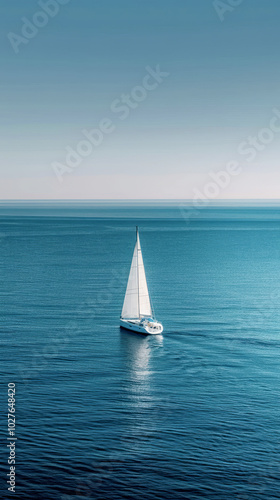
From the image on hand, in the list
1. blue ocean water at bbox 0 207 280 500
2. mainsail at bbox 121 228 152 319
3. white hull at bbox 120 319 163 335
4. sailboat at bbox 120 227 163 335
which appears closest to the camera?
blue ocean water at bbox 0 207 280 500

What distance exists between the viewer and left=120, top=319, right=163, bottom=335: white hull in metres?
86.7

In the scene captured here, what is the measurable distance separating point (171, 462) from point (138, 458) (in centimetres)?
288

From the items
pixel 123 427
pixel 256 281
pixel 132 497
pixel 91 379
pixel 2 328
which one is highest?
pixel 256 281

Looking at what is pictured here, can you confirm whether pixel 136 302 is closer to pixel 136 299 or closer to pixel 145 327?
pixel 136 299

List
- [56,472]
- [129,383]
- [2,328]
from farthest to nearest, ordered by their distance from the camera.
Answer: [2,328] < [129,383] < [56,472]

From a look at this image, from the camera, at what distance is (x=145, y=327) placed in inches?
3433

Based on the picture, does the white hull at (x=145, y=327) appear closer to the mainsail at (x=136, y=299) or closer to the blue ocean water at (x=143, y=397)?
the blue ocean water at (x=143, y=397)

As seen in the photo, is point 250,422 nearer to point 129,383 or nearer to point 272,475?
point 272,475

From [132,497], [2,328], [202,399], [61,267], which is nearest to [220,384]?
[202,399]

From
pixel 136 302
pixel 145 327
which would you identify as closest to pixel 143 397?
pixel 145 327

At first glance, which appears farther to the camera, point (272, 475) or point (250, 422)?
point (250, 422)

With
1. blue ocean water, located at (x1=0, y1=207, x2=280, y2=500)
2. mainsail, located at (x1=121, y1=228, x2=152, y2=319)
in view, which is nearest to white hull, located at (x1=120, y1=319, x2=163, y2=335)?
blue ocean water, located at (x1=0, y1=207, x2=280, y2=500)

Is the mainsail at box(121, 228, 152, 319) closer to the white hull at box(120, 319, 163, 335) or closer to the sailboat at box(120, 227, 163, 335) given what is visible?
the sailboat at box(120, 227, 163, 335)

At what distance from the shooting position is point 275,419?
55562 millimetres
